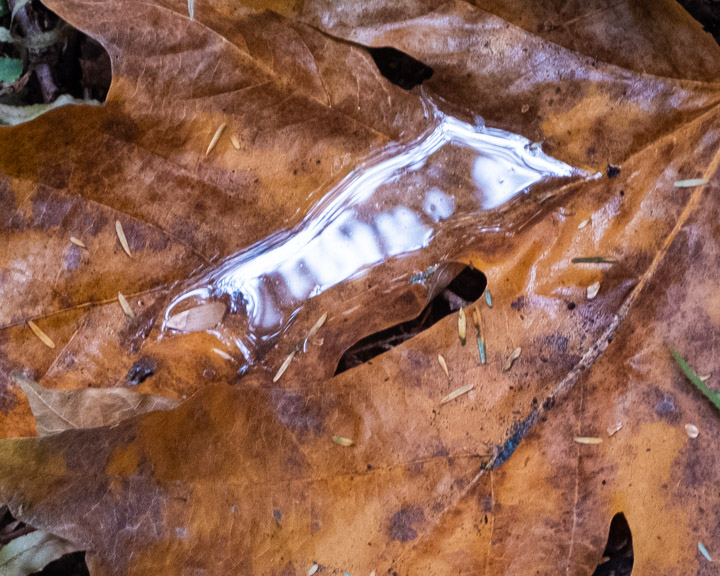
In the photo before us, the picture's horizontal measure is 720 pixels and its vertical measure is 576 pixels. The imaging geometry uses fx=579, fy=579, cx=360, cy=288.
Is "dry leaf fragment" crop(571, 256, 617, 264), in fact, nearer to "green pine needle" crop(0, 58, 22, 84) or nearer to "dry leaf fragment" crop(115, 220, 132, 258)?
"dry leaf fragment" crop(115, 220, 132, 258)

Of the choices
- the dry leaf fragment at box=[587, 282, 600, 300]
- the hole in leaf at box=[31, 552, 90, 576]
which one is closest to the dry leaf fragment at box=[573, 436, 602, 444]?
the dry leaf fragment at box=[587, 282, 600, 300]

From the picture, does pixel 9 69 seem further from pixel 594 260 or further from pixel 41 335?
pixel 594 260

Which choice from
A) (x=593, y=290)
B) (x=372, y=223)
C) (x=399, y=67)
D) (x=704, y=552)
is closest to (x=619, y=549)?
(x=704, y=552)

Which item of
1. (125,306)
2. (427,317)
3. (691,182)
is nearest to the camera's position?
(691,182)

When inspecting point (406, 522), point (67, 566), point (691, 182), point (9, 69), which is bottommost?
point (67, 566)

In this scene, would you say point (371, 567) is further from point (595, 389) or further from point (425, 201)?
point (425, 201)

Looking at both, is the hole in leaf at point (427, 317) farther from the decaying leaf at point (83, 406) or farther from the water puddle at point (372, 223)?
the decaying leaf at point (83, 406)
